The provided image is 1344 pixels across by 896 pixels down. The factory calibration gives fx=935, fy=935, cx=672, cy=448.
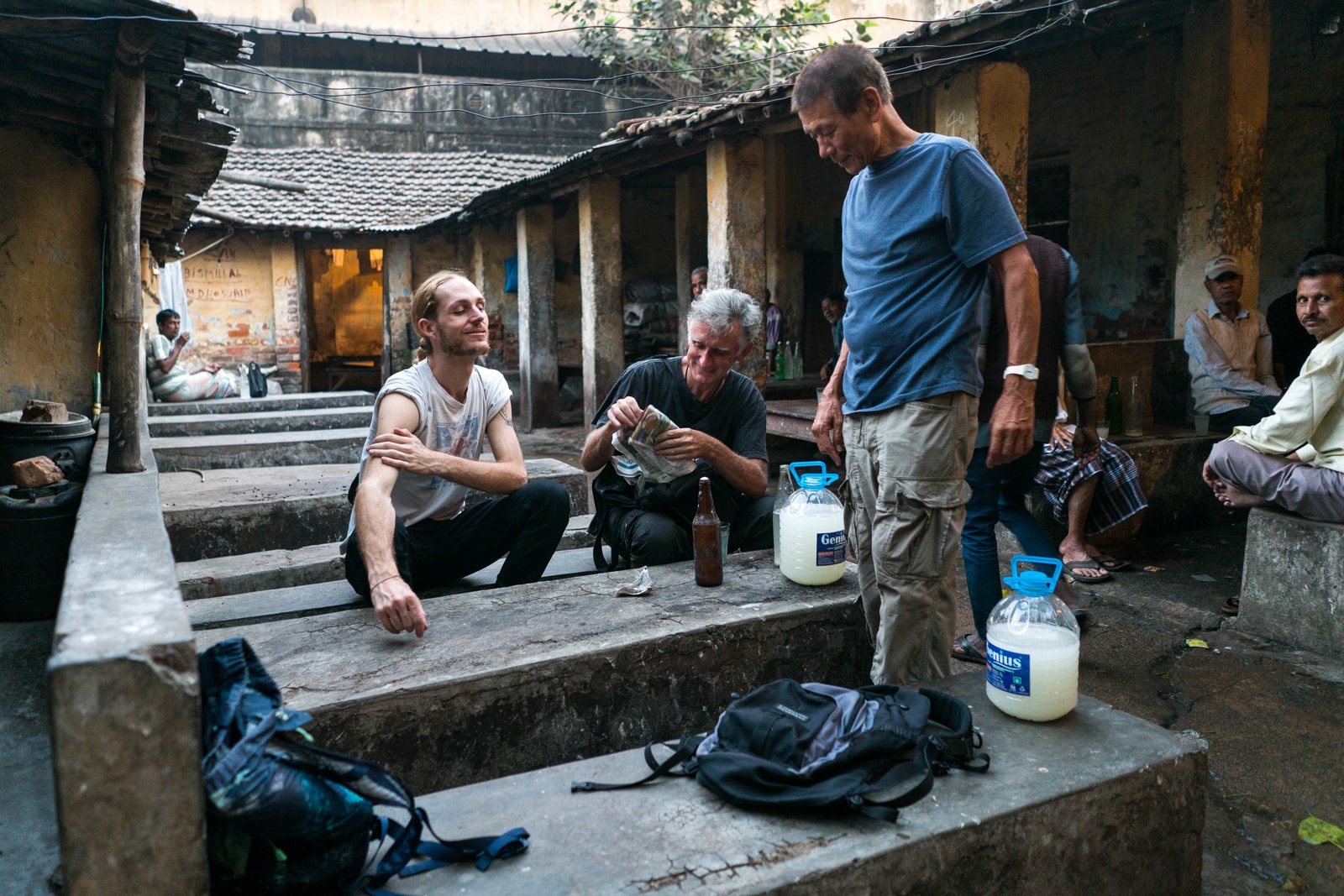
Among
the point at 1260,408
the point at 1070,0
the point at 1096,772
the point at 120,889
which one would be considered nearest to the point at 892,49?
the point at 1070,0

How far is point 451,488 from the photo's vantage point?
136 inches

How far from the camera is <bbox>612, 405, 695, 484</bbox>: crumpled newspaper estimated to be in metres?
3.30

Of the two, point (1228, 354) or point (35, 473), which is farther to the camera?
point (1228, 354)

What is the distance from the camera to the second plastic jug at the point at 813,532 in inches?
126

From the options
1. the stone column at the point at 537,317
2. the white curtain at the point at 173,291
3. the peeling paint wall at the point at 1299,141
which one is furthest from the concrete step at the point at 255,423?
the peeling paint wall at the point at 1299,141

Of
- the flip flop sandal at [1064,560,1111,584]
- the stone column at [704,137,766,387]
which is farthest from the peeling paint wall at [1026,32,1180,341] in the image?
the flip flop sandal at [1064,560,1111,584]

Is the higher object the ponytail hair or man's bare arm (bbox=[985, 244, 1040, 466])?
the ponytail hair

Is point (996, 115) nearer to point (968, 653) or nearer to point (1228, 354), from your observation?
point (1228, 354)

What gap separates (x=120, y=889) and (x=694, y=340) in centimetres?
252

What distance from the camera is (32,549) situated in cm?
423

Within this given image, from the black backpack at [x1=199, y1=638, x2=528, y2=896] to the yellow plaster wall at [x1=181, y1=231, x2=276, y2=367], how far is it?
14.8 m

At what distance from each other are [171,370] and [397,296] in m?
5.78

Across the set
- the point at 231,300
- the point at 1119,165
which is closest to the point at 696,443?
the point at 1119,165

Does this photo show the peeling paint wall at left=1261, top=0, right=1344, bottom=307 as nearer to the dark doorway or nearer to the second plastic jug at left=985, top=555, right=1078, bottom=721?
the second plastic jug at left=985, top=555, right=1078, bottom=721
